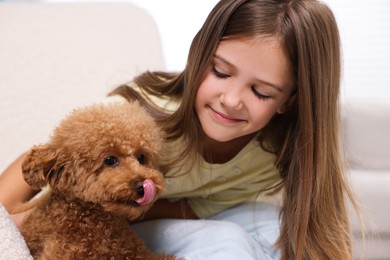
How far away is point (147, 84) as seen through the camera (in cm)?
117

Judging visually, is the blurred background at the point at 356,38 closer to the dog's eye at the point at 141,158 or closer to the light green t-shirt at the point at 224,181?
the light green t-shirt at the point at 224,181

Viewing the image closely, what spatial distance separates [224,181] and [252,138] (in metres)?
0.13

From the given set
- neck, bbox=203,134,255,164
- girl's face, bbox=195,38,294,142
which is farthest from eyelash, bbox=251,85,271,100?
neck, bbox=203,134,255,164

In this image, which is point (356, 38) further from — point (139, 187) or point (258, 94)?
point (139, 187)

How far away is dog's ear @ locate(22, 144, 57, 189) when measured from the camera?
78 cm

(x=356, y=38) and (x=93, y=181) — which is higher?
(x=93, y=181)

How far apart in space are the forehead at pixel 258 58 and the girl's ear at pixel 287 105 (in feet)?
0.36

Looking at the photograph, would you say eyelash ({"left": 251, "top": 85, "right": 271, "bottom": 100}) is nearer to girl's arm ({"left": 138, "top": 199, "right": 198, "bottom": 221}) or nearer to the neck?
the neck

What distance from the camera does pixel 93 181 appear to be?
789mm

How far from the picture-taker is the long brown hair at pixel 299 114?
978mm

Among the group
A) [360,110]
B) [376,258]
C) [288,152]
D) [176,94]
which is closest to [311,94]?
[288,152]

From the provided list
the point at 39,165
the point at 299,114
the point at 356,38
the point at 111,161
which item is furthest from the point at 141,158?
the point at 356,38

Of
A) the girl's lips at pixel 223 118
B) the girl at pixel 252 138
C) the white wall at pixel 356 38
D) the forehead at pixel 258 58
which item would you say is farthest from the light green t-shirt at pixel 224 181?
the white wall at pixel 356 38

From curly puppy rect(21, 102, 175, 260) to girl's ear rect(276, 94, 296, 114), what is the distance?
342 mm
